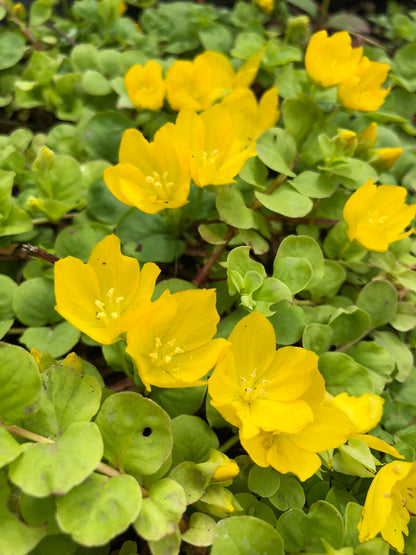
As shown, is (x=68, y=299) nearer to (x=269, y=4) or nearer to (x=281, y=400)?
(x=281, y=400)

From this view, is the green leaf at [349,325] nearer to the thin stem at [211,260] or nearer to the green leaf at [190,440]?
the thin stem at [211,260]

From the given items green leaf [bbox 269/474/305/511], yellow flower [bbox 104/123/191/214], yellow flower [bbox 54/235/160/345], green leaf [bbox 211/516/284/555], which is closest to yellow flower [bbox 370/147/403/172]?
yellow flower [bbox 104/123/191/214]

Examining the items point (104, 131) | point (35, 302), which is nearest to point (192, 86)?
point (104, 131)

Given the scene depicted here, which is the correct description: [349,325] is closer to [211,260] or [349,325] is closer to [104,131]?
[211,260]

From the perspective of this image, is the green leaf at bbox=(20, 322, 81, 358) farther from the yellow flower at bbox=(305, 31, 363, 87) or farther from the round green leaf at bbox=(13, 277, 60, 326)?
the yellow flower at bbox=(305, 31, 363, 87)

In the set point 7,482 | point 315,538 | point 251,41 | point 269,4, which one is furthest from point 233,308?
point 269,4
